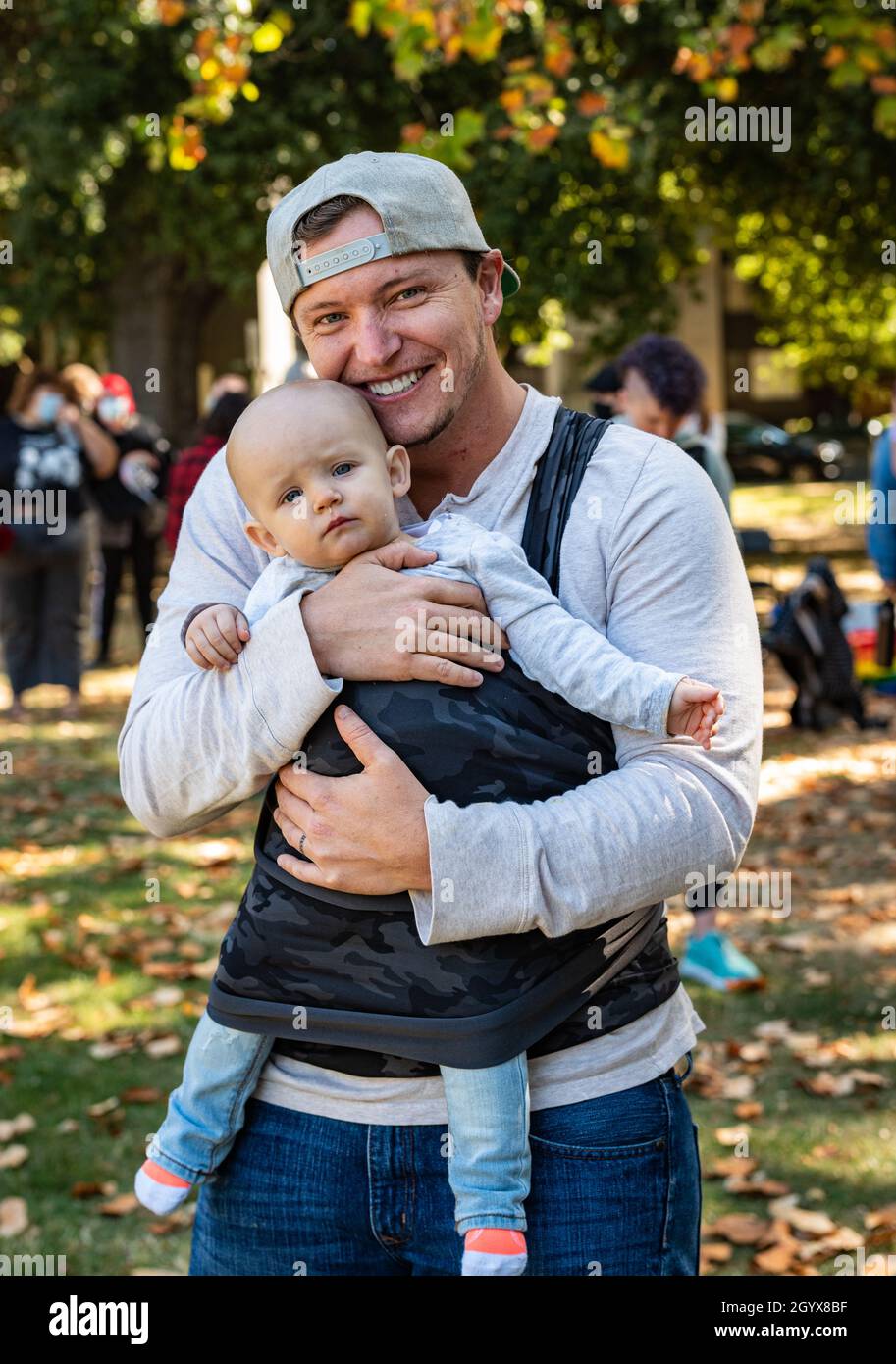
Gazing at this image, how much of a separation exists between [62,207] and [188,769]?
19.3m

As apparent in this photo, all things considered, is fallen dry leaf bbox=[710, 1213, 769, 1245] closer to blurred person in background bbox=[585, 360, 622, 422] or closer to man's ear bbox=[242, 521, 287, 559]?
man's ear bbox=[242, 521, 287, 559]

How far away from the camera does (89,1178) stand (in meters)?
4.82

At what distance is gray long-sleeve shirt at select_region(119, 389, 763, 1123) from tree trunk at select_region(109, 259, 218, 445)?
1930cm

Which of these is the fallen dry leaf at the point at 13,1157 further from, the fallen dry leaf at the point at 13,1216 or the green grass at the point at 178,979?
the fallen dry leaf at the point at 13,1216

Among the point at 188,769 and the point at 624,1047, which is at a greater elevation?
the point at 188,769

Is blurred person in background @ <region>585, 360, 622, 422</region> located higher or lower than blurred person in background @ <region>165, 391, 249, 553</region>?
higher

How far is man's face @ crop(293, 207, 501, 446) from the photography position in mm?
2088

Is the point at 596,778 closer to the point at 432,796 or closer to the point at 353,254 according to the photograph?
the point at 432,796

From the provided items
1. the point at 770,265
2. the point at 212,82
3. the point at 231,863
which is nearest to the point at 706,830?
the point at 231,863

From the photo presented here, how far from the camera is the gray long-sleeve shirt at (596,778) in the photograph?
1.93 m

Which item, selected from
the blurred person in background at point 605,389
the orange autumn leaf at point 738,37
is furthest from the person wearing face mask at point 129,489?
the orange autumn leaf at point 738,37

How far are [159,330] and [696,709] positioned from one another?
800 inches

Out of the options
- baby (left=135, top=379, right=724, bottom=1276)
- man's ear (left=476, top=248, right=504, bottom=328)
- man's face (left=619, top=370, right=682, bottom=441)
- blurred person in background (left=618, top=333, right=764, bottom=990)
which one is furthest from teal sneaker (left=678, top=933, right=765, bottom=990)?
man's ear (left=476, top=248, right=504, bottom=328)
